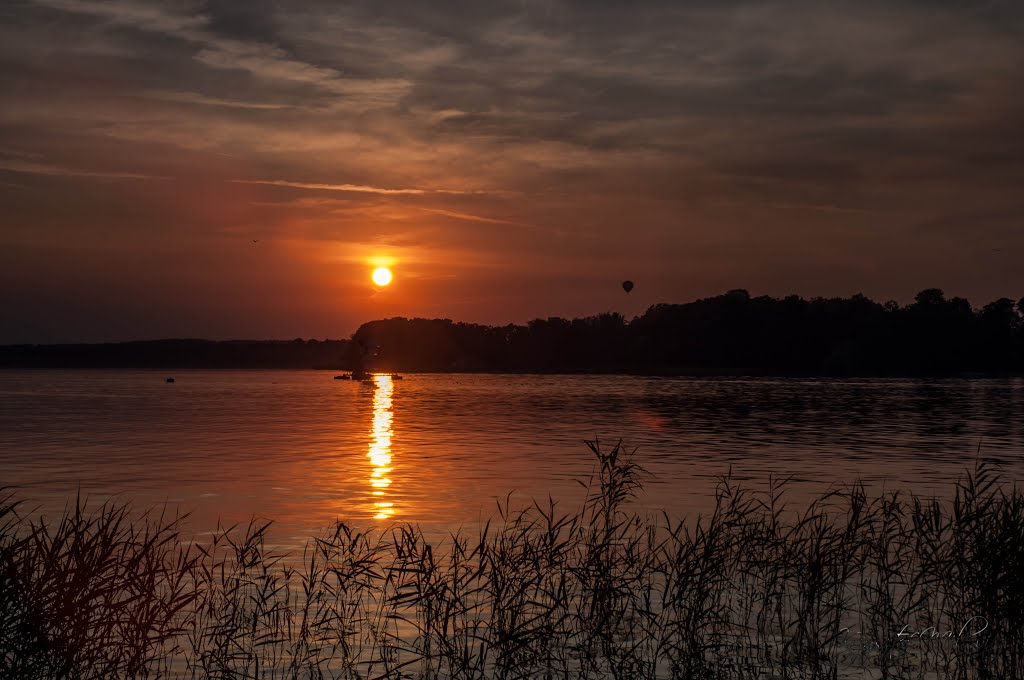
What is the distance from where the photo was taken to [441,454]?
6419 cm

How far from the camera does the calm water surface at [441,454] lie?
40531mm

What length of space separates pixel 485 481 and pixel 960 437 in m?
45.1

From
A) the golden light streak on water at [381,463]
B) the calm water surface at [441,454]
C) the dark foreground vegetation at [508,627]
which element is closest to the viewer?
the dark foreground vegetation at [508,627]

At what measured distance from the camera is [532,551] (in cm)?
1850

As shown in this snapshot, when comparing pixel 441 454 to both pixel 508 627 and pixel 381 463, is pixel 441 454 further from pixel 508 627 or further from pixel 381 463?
pixel 508 627

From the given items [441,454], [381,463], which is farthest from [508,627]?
[441,454]

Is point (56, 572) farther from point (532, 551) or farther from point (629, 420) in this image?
point (629, 420)

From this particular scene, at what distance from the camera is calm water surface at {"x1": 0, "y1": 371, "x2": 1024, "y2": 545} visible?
4053 centimetres

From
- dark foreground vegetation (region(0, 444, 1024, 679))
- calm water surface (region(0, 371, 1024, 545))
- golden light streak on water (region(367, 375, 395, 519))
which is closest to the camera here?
dark foreground vegetation (region(0, 444, 1024, 679))

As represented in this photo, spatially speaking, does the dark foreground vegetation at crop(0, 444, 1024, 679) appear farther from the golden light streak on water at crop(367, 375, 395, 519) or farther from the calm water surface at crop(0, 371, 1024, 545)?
the golden light streak on water at crop(367, 375, 395, 519)

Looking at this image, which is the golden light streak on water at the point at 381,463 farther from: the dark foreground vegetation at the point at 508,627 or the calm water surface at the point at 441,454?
the dark foreground vegetation at the point at 508,627

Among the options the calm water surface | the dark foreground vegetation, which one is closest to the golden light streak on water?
the calm water surface

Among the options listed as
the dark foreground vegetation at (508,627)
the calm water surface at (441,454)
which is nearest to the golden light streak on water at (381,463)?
the calm water surface at (441,454)

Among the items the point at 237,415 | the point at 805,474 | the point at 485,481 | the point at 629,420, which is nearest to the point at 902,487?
the point at 805,474
